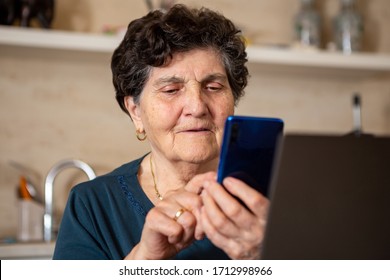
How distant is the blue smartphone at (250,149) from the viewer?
79 centimetres

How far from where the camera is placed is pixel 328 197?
63 centimetres

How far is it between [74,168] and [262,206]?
212 cm

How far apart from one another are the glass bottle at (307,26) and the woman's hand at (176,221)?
85.5 inches

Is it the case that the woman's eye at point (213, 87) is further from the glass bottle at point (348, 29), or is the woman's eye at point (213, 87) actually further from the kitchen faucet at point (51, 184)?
the glass bottle at point (348, 29)

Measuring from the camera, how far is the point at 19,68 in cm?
276

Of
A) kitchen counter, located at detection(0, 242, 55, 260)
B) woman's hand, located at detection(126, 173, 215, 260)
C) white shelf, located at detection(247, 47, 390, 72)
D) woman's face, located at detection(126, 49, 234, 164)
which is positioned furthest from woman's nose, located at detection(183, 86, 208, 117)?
white shelf, located at detection(247, 47, 390, 72)

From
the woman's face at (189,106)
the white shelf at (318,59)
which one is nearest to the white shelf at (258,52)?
the white shelf at (318,59)

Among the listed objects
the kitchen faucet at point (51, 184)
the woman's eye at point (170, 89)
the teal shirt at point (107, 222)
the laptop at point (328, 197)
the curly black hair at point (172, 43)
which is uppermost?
the curly black hair at point (172, 43)

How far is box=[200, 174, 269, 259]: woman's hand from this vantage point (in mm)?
805

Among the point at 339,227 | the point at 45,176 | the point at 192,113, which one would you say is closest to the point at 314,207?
the point at 339,227

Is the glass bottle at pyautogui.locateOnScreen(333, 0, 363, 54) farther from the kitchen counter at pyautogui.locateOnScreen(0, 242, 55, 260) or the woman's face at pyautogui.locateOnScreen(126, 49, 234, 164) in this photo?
the woman's face at pyautogui.locateOnScreen(126, 49, 234, 164)

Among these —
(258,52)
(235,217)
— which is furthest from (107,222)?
(258,52)

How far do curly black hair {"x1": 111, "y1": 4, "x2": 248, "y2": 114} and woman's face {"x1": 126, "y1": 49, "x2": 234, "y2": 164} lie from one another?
21mm

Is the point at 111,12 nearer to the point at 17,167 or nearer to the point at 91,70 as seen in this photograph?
the point at 91,70
